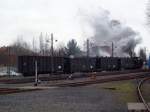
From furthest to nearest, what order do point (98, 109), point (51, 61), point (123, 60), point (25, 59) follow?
point (123, 60), point (51, 61), point (25, 59), point (98, 109)

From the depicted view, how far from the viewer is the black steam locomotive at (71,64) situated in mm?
50062

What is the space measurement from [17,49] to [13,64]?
36582 mm

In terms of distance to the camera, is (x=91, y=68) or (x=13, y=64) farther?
(x=13, y=64)

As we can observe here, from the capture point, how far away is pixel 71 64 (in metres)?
57.5

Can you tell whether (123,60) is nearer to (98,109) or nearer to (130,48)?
(130,48)

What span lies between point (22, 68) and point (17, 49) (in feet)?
252

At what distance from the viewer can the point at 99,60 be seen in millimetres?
63906

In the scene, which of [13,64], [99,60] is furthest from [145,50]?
[99,60]

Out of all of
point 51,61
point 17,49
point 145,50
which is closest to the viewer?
point 51,61

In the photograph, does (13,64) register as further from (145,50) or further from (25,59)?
(145,50)

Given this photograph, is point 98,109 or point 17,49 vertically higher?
point 17,49

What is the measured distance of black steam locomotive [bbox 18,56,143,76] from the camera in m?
50.1

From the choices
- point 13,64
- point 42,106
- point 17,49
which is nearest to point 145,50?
point 17,49

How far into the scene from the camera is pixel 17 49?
412 feet
